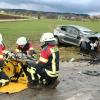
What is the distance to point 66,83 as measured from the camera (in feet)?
47.3

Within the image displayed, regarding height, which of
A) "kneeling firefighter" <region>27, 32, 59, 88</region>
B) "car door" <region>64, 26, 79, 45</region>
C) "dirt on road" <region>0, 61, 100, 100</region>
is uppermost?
"kneeling firefighter" <region>27, 32, 59, 88</region>

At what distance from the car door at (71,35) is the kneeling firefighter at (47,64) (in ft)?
51.3

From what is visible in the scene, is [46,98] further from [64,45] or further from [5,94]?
[64,45]

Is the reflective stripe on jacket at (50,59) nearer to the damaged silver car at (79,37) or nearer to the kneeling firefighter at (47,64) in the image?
the kneeling firefighter at (47,64)

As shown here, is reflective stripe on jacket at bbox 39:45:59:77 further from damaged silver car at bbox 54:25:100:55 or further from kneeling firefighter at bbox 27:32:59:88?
damaged silver car at bbox 54:25:100:55

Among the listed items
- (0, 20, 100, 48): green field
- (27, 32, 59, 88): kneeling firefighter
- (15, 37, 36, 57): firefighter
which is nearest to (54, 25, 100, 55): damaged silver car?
(0, 20, 100, 48): green field

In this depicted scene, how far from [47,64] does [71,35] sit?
17.0 m

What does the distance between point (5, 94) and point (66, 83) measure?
294 cm

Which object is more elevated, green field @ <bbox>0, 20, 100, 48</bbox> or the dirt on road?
the dirt on road

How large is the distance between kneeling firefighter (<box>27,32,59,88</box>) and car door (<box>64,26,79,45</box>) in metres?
15.6

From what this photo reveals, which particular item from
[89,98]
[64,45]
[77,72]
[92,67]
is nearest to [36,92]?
[89,98]

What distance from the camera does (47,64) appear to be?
1258cm

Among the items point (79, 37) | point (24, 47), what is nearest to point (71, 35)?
point (79, 37)

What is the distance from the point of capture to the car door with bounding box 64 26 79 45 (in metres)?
28.6
